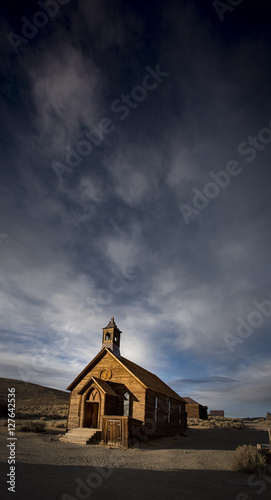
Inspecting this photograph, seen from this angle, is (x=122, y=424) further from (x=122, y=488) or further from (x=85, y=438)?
(x=122, y=488)

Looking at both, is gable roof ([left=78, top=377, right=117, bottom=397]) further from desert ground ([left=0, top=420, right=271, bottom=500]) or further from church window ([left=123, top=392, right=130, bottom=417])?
desert ground ([left=0, top=420, right=271, bottom=500])

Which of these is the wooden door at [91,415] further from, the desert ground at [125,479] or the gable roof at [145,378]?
the desert ground at [125,479]

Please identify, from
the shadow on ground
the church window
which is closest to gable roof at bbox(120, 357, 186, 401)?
the church window

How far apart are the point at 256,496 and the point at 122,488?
13.8 ft

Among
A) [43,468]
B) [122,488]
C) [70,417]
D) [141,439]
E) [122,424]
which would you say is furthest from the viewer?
[70,417]

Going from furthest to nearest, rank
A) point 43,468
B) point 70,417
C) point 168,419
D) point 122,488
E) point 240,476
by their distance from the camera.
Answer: point 168,419
point 70,417
point 240,476
point 43,468
point 122,488

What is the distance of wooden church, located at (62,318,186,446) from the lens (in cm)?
1842

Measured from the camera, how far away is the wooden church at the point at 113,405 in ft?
60.4

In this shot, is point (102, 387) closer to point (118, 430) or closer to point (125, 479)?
point (118, 430)

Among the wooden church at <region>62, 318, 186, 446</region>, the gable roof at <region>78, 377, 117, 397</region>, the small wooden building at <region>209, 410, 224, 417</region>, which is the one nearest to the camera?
the wooden church at <region>62, 318, 186, 446</region>

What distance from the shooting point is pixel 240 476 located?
1082cm

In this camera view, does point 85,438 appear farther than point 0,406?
No

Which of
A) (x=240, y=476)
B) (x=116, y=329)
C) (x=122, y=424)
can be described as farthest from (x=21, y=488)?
(x=116, y=329)

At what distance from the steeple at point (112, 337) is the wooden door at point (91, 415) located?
16.8 ft
